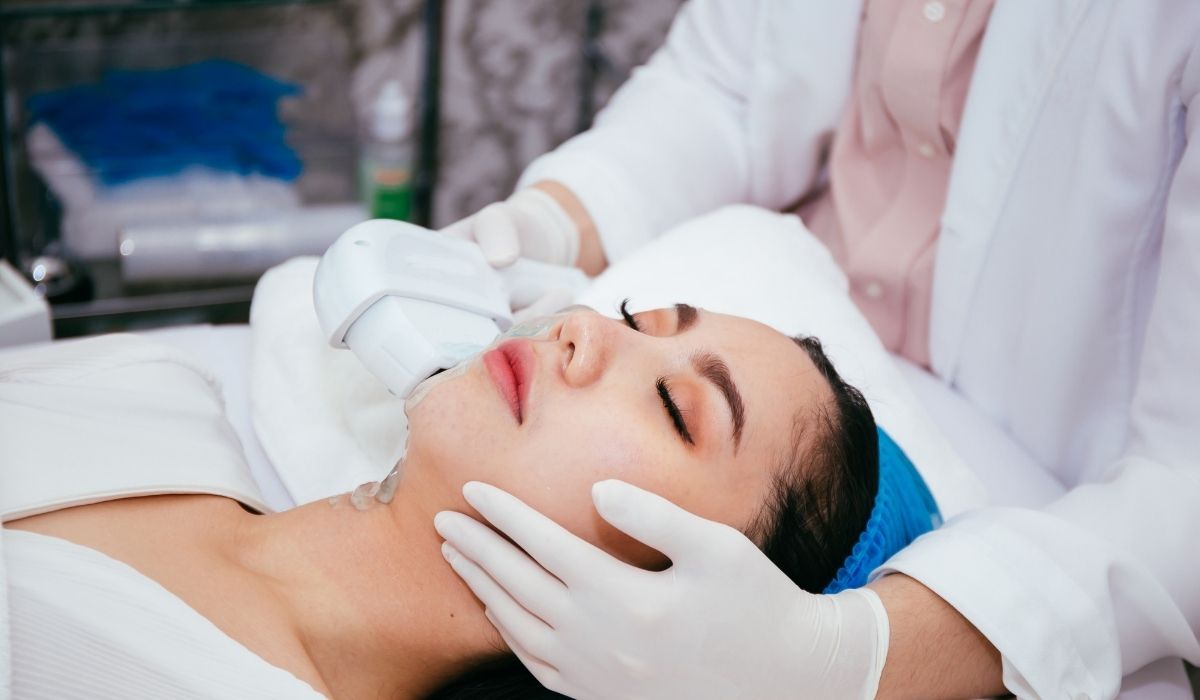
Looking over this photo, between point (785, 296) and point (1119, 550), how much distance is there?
0.55m

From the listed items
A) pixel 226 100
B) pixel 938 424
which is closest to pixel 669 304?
pixel 938 424

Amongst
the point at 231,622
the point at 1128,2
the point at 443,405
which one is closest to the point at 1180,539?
the point at 1128,2

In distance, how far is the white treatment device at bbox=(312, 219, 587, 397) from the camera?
3.65 ft

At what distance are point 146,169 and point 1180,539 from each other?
1.87 m

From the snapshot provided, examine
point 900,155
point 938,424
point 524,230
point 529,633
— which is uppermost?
point 900,155

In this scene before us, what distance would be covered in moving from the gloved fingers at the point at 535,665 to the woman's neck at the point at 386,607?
1.6 inches

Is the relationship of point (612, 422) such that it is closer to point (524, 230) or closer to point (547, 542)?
point (547, 542)

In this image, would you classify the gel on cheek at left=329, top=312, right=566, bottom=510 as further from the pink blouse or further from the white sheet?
the pink blouse

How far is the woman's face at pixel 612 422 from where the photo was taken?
94cm

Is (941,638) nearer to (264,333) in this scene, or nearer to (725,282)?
(725,282)

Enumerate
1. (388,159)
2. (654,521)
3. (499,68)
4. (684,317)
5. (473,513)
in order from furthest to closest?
(499,68) → (388,159) → (684,317) → (473,513) → (654,521)

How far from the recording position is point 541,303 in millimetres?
1334

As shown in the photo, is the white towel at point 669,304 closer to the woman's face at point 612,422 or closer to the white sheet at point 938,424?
the white sheet at point 938,424

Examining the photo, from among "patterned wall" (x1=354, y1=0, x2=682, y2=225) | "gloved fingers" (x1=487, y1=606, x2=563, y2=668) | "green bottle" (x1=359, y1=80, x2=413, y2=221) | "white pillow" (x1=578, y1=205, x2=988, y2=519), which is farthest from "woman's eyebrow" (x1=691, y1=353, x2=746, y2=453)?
"patterned wall" (x1=354, y1=0, x2=682, y2=225)
